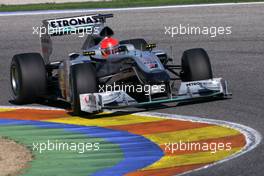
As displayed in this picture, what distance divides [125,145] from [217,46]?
8401mm

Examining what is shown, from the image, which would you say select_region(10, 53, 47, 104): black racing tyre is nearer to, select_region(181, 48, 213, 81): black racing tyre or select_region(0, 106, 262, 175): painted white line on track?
select_region(0, 106, 262, 175): painted white line on track

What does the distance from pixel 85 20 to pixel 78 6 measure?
11040 mm

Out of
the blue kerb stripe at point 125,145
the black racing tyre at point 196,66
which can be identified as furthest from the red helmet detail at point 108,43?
the blue kerb stripe at point 125,145

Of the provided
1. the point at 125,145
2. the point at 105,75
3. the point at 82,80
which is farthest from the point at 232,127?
the point at 105,75

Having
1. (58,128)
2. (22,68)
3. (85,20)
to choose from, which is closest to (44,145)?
(58,128)

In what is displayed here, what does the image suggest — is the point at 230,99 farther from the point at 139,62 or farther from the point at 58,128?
the point at 58,128

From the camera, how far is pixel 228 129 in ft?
36.7

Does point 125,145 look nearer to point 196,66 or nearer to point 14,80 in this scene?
point 196,66

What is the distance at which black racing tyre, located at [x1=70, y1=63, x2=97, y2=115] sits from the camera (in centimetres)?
1234

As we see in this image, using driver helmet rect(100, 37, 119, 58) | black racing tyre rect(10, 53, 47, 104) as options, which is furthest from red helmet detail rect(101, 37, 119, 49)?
black racing tyre rect(10, 53, 47, 104)

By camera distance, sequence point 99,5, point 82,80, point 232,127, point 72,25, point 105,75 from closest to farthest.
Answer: point 232,127 → point 82,80 → point 105,75 → point 72,25 → point 99,5

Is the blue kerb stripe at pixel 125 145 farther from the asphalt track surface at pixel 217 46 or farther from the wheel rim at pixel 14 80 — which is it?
the wheel rim at pixel 14 80

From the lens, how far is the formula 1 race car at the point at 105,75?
1236 centimetres

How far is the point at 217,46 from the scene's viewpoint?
61.0 ft
